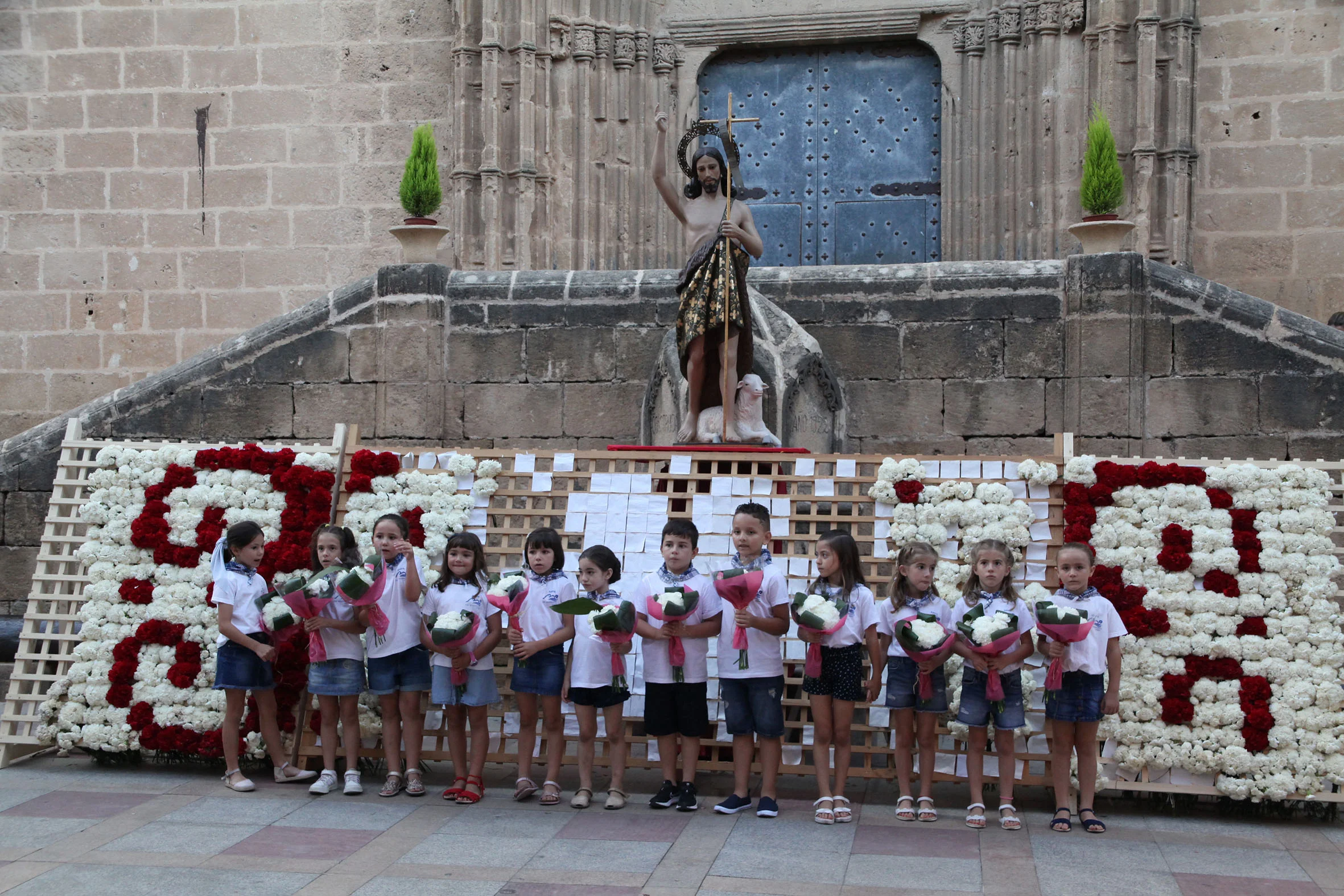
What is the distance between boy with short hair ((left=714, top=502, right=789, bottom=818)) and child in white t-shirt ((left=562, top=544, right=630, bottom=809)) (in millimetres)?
475

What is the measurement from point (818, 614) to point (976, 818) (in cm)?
106

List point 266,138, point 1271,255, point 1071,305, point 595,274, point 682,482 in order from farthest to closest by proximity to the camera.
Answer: point 266,138, point 1271,255, point 595,274, point 1071,305, point 682,482

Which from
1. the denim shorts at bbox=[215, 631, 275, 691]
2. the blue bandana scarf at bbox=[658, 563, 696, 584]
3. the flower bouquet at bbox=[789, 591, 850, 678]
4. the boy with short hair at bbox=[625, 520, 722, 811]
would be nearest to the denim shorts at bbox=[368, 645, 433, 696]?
the denim shorts at bbox=[215, 631, 275, 691]

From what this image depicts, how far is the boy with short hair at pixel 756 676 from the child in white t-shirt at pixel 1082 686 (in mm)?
1117

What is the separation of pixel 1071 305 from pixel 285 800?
575cm

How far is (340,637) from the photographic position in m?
6.45

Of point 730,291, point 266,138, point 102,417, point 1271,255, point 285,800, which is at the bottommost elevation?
point 285,800

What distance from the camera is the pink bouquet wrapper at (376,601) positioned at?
6191 mm

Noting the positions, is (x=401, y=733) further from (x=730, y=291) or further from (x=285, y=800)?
(x=730, y=291)

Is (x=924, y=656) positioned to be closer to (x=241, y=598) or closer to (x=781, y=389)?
(x=241, y=598)

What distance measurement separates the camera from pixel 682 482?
7461mm

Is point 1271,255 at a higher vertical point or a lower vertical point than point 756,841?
higher

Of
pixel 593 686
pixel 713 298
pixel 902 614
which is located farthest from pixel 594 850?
pixel 713 298

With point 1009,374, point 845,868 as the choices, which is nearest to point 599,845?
point 845,868
